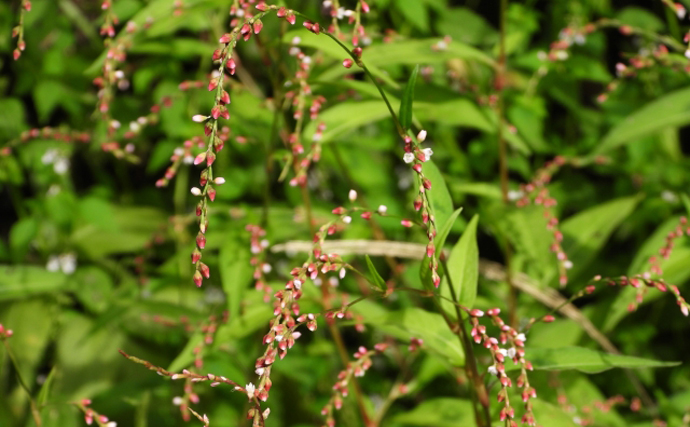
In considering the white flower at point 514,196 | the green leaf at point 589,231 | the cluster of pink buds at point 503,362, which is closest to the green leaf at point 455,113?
the white flower at point 514,196

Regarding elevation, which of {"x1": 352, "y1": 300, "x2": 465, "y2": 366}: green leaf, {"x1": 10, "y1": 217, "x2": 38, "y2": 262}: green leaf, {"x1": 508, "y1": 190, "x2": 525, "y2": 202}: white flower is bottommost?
{"x1": 10, "y1": 217, "x2": 38, "y2": 262}: green leaf

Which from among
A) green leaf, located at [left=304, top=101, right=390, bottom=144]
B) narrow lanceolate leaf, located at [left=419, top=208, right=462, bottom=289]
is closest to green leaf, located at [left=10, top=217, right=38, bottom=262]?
green leaf, located at [left=304, top=101, right=390, bottom=144]

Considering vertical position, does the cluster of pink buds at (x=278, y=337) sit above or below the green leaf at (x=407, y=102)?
below

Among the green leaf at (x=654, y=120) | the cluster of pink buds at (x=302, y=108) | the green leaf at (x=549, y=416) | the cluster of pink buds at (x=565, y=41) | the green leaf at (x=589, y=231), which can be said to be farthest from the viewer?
the green leaf at (x=589, y=231)

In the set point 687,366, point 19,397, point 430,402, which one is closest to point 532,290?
point 430,402

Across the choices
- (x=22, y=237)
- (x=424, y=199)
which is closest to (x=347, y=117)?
(x=424, y=199)

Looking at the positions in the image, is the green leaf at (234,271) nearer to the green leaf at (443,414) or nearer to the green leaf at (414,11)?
the green leaf at (443,414)

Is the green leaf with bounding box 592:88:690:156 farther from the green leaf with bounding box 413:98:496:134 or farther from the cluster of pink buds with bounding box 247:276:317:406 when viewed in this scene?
the cluster of pink buds with bounding box 247:276:317:406
